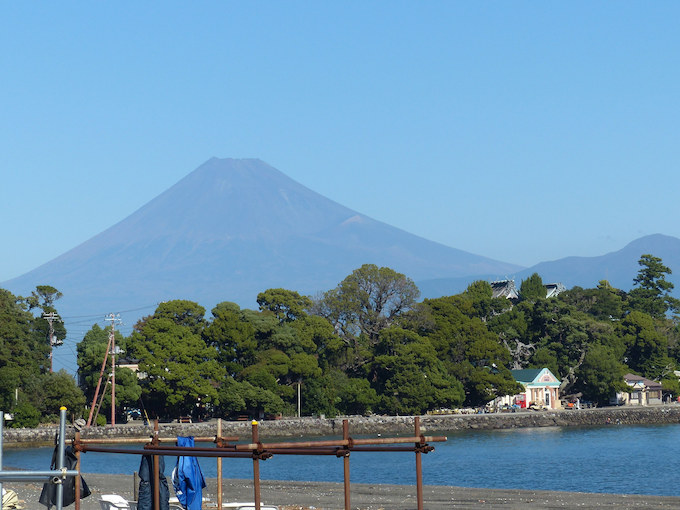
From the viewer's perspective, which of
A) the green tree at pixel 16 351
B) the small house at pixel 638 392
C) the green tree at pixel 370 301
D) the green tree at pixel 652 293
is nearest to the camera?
the green tree at pixel 16 351

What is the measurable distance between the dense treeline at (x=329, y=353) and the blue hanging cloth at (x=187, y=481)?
2057 inches

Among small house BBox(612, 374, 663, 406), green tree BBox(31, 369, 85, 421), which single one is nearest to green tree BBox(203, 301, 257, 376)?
green tree BBox(31, 369, 85, 421)

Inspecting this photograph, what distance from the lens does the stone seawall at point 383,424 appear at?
2650 inches

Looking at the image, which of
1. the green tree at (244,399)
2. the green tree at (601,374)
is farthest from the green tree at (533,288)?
the green tree at (244,399)

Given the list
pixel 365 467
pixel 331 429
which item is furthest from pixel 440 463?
pixel 331 429

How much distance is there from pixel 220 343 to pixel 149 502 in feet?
195

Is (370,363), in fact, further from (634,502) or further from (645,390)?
(634,502)

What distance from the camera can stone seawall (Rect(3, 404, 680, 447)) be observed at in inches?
2650

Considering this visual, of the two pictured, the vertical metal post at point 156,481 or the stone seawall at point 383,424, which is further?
the stone seawall at point 383,424

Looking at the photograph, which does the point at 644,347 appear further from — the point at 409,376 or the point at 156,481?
the point at 156,481

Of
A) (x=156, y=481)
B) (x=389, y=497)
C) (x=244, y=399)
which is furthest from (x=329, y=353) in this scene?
(x=156, y=481)

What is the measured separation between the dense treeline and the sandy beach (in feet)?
119

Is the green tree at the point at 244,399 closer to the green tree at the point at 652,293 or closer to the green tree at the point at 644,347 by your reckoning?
the green tree at the point at 644,347

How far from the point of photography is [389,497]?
30250 mm
